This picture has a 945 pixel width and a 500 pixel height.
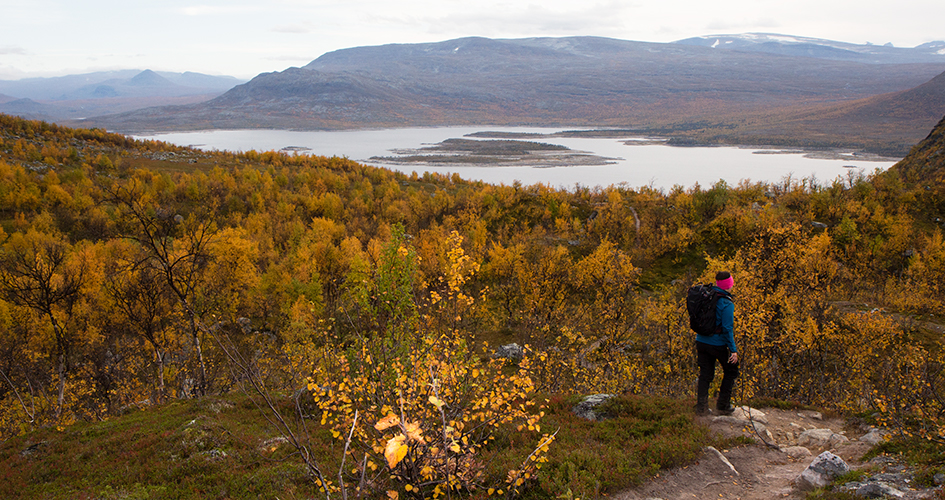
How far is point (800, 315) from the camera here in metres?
20.4

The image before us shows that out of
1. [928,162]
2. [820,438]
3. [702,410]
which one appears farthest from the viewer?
[928,162]

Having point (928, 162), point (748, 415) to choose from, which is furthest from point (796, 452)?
point (928, 162)

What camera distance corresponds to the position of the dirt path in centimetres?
872

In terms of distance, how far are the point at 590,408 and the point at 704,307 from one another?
5.68 meters

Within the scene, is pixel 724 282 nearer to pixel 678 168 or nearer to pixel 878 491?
pixel 878 491

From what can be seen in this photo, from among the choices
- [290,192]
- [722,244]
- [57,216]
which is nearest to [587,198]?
[722,244]

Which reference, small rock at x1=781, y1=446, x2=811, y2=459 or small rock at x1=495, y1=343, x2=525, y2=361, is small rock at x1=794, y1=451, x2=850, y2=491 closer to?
small rock at x1=781, y1=446, x2=811, y2=459

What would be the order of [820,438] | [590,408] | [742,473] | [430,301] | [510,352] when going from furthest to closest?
[510,352] → [590,408] → [430,301] → [820,438] → [742,473]

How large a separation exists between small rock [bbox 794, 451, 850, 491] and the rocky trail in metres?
0.02

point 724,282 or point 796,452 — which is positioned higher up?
point 724,282

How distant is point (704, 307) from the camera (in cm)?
1026

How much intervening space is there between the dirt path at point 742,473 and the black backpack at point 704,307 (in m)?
2.78

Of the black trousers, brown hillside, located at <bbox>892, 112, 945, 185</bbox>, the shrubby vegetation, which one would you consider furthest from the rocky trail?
brown hillside, located at <bbox>892, 112, 945, 185</bbox>

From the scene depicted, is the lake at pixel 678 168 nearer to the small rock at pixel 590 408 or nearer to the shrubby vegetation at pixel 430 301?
the shrubby vegetation at pixel 430 301
